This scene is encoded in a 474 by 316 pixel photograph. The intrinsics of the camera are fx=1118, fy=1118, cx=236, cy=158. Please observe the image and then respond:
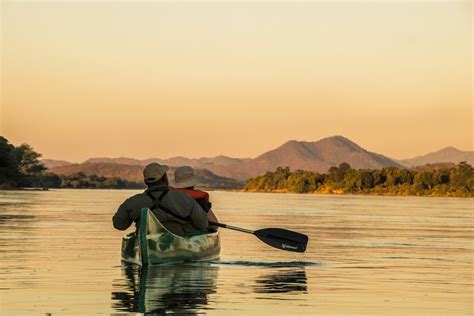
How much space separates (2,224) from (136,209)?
23327mm

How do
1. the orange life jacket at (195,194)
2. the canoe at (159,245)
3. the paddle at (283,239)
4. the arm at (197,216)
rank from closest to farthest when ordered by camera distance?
1. the canoe at (159,245)
2. the arm at (197,216)
3. the orange life jacket at (195,194)
4. the paddle at (283,239)

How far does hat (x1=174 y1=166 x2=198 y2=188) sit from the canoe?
1.23m

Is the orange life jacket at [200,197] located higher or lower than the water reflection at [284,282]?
higher

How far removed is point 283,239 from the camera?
27.6 m

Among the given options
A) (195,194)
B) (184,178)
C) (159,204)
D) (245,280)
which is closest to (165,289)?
(245,280)

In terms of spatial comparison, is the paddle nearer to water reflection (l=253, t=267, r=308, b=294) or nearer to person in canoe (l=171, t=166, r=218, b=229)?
person in canoe (l=171, t=166, r=218, b=229)

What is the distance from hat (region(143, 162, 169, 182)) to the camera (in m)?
22.3

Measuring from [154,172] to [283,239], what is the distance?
20.3 ft

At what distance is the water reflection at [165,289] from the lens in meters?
16.9

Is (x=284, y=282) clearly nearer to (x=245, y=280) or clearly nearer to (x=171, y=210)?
(x=245, y=280)

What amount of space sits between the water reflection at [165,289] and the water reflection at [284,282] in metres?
0.92

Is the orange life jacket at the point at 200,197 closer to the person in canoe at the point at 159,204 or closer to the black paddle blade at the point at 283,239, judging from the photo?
the person in canoe at the point at 159,204

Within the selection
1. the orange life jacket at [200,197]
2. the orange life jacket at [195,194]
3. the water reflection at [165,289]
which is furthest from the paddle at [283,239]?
the water reflection at [165,289]

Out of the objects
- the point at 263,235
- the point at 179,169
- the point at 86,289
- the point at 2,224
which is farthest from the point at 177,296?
the point at 2,224
